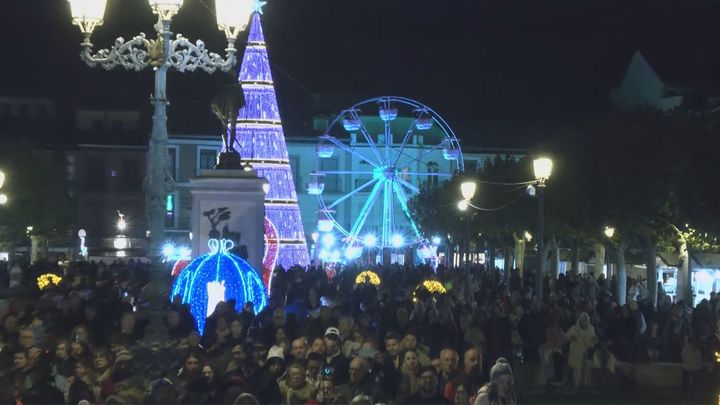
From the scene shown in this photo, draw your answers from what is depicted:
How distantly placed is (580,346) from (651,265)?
→ 19252 millimetres

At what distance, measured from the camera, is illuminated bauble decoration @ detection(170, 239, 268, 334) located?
1922 cm

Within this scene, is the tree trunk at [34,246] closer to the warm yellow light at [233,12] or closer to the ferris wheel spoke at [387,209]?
the ferris wheel spoke at [387,209]

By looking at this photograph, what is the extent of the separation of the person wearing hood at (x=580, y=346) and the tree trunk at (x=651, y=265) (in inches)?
627

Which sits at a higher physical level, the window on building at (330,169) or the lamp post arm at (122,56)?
the window on building at (330,169)

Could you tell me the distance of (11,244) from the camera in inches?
2785

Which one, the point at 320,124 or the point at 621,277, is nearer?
the point at 621,277

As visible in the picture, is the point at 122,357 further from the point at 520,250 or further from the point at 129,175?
the point at 129,175

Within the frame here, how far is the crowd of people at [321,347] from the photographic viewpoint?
11078 millimetres

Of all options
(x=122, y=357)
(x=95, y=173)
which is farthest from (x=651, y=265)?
(x=95, y=173)

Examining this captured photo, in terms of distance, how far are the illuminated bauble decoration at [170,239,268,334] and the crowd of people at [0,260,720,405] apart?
0.72m

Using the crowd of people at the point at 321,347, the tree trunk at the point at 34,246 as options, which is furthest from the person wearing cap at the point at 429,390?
the tree trunk at the point at 34,246

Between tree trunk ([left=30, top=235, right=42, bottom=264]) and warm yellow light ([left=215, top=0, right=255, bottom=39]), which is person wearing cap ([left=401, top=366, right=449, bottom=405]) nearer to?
warm yellow light ([left=215, top=0, right=255, bottom=39])

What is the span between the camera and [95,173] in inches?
3492

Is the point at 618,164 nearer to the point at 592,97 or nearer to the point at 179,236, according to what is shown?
the point at 179,236
